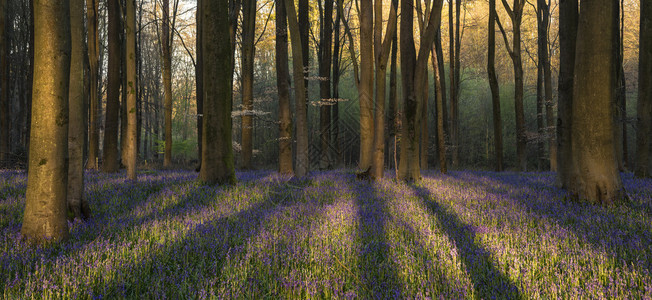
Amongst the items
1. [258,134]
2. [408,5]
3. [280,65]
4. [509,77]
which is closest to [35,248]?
[280,65]

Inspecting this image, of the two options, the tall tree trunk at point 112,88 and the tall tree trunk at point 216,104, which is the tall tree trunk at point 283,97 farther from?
the tall tree trunk at point 112,88

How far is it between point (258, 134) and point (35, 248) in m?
27.5

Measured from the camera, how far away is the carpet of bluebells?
2.42 metres

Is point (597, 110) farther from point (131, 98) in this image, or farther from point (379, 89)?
point (131, 98)

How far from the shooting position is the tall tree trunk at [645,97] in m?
9.56

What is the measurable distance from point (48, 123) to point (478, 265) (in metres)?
4.41

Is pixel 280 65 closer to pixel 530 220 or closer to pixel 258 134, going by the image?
pixel 530 220

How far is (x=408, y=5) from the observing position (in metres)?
8.99

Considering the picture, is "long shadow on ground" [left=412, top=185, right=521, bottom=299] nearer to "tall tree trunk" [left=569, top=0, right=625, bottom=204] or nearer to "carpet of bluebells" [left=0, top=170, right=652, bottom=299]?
"carpet of bluebells" [left=0, top=170, right=652, bottom=299]

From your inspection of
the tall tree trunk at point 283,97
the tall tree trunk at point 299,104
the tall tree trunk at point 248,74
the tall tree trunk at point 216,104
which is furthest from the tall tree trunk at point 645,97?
the tall tree trunk at point 248,74

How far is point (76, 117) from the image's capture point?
4.49 meters

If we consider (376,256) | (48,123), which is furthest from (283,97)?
(376,256)

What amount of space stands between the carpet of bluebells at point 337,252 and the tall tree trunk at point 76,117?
33 centimetres

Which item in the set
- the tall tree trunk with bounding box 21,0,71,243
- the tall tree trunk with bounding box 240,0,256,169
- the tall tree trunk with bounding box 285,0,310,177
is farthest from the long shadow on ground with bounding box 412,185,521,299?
the tall tree trunk with bounding box 240,0,256,169
